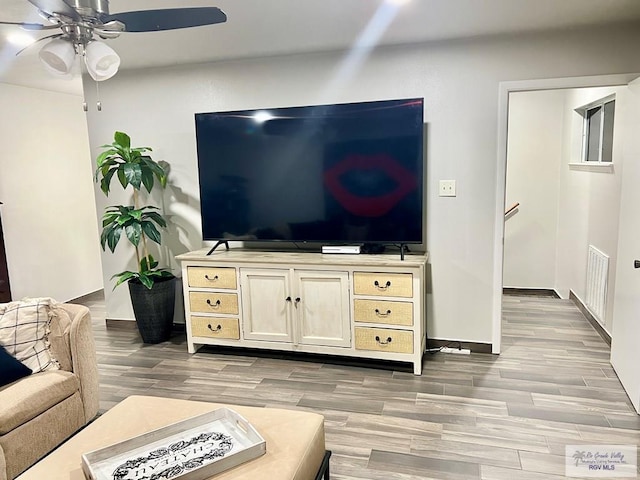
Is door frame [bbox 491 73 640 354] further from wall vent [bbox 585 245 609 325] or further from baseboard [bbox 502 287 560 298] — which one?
baseboard [bbox 502 287 560 298]

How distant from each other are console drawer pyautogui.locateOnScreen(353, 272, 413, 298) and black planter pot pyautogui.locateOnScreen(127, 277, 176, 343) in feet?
5.46

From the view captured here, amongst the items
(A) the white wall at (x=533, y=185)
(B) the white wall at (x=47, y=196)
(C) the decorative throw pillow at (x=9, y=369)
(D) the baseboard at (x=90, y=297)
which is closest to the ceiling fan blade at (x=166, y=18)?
(C) the decorative throw pillow at (x=9, y=369)

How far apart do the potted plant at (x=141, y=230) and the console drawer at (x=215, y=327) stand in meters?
0.42

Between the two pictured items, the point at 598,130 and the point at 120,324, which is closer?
the point at 598,130

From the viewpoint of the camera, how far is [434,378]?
3.27 meters

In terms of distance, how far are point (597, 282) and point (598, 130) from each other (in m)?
1.37

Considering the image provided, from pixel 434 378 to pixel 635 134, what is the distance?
1.91 meters

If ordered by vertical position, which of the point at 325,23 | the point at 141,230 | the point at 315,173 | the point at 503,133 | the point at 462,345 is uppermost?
the point at 325,23

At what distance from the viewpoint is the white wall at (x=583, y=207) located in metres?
3.72

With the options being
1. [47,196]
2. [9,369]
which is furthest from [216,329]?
[47,196]

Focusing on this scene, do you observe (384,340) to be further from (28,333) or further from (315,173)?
(28,333)

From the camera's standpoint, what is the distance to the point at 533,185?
201 inches

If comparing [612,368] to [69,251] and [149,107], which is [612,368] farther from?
[69,251]

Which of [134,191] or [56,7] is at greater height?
[56,7]
